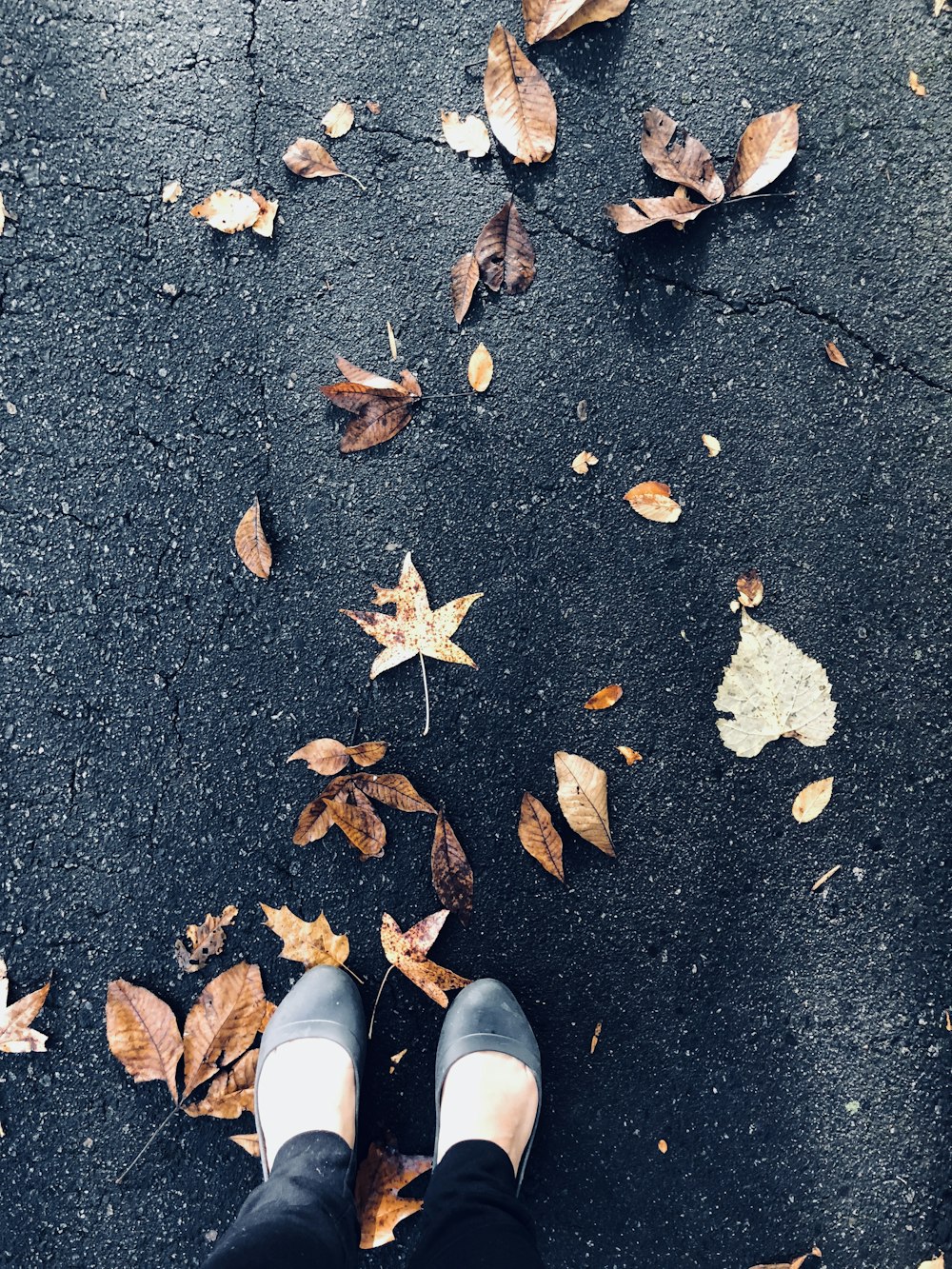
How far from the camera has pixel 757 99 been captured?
1851 mm

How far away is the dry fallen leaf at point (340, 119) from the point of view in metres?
1.89

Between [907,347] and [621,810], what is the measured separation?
1277 mm

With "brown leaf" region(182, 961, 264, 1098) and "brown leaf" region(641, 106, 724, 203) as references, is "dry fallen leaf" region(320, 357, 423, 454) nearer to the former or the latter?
"brown leaf" region(641, 106, 724, 203)

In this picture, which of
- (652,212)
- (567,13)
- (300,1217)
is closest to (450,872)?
(300,1217)

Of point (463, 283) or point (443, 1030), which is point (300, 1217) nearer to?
point (443, 1030)

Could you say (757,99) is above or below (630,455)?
above

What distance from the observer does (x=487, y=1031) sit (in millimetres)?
1736

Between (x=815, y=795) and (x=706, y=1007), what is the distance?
1.79 feet

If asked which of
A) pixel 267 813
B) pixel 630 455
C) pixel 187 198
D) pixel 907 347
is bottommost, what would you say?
pixel 267 813

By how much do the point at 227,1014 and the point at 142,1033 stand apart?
0.19m

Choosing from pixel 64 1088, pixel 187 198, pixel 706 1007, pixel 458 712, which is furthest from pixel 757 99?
pixel 64 1088

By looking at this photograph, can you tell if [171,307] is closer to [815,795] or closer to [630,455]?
[630,455]

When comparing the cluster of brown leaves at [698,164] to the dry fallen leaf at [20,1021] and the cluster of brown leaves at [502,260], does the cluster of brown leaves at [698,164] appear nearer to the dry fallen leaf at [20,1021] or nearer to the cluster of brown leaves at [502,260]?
the cluster of brown leaves at [502,260]

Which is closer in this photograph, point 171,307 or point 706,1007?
point 706,1007
